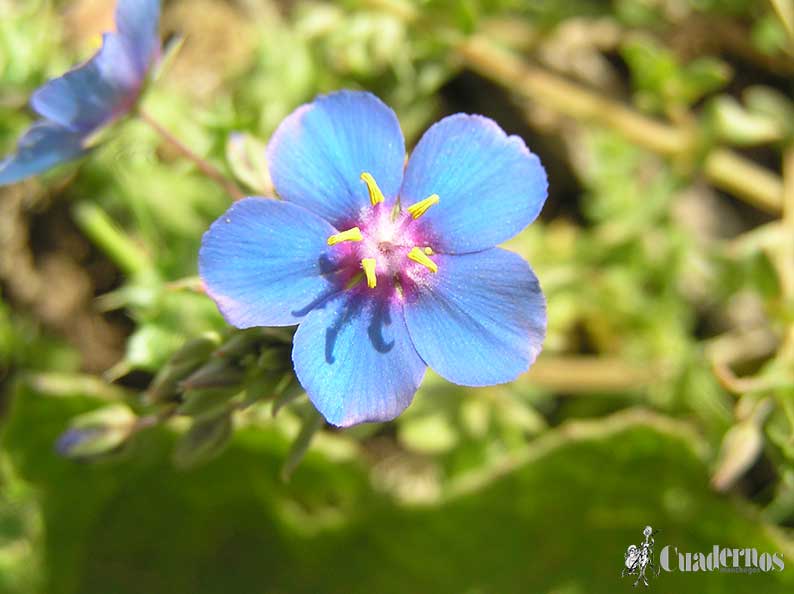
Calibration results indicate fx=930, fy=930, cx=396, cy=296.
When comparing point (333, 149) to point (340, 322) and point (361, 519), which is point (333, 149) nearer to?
point (340, 322)

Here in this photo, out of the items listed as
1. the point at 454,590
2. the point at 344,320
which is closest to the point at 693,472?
the point at 454,590

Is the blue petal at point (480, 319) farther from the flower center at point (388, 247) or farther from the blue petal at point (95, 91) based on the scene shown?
the blue petal at point (95, 91)

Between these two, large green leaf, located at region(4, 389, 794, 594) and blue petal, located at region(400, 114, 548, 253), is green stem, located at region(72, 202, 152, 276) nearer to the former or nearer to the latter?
large green leaf, located at region(4, 389, 794, 594)

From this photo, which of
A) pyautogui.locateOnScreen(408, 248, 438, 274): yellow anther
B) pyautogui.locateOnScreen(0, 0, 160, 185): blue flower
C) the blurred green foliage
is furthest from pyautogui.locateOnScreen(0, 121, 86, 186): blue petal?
pyautogui.locateOnScreen(408, 248, 438, 274): yellow anther

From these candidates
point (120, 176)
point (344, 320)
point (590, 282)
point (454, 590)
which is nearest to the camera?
point (344, 320)

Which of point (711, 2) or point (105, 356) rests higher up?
point (711, 2)

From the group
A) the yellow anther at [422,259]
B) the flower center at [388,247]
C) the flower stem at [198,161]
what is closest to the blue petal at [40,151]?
the flower stem at [198,161]

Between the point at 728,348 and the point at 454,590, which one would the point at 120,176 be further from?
the point at 728,348
